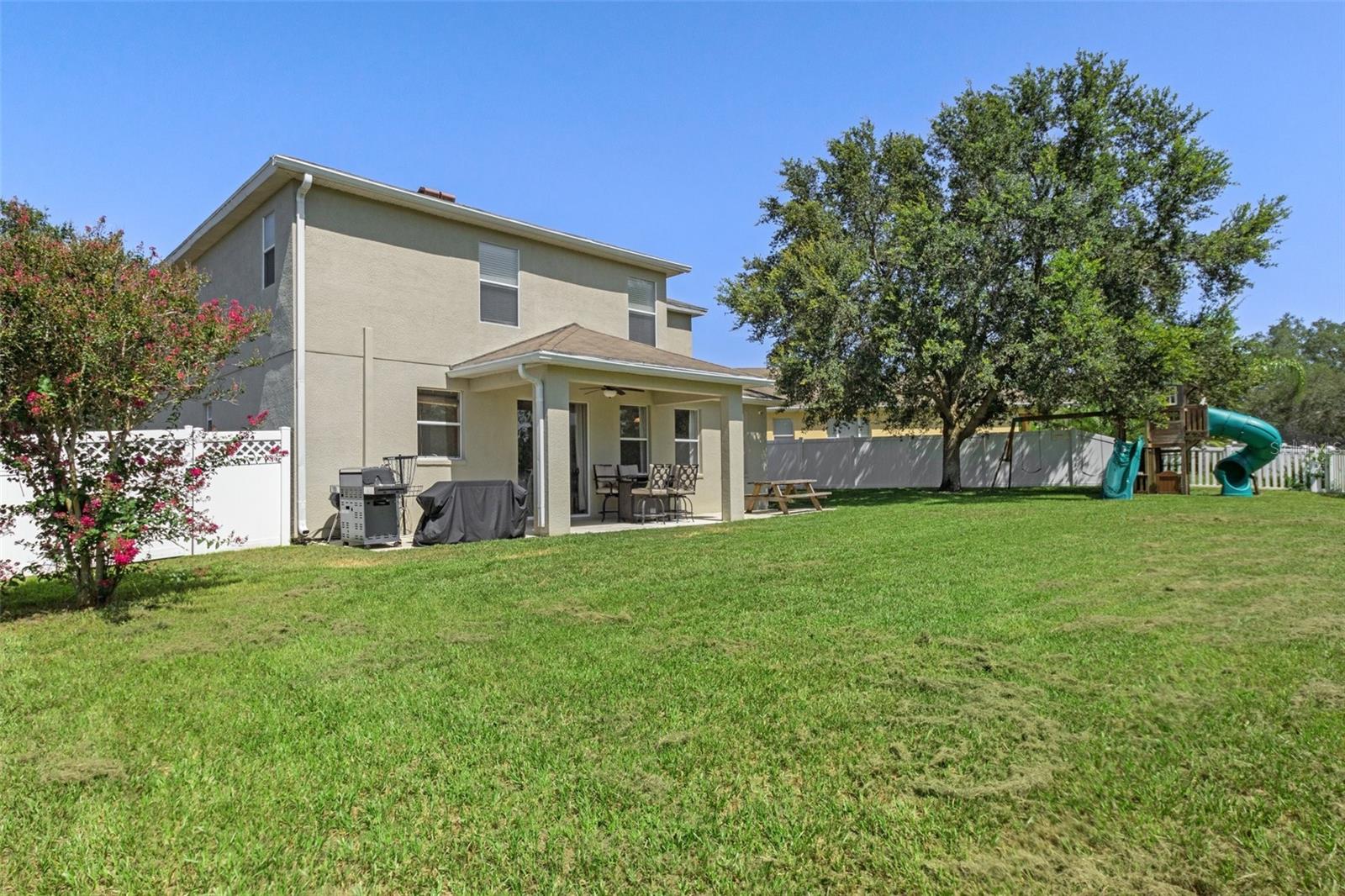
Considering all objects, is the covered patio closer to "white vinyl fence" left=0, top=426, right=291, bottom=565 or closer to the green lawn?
"white vinyl fence" left=0, top=426, right=291, bottom=565

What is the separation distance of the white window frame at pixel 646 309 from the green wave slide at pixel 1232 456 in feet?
34.8

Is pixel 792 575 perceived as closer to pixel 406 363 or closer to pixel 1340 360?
pixel 406 363

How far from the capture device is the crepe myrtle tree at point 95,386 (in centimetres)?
542

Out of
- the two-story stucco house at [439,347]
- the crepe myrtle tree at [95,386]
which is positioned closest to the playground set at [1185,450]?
the two-story stucco house at [439,347]

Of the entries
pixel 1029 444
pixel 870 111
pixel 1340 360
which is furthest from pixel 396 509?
pixel 1340 360

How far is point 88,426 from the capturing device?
5.86 metres

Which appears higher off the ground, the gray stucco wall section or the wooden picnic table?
the gray stucco wall section

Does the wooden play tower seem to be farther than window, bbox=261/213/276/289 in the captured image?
Yes

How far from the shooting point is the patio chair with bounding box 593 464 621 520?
13.7 m

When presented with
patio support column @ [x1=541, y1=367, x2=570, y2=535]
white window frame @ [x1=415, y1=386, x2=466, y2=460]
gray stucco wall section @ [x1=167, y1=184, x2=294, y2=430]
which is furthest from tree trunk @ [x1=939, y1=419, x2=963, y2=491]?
gray stucco wall section @ [x1=167, y1=184, x2=294, y2=430]

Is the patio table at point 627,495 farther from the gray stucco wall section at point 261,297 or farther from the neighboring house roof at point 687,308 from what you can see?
the gray stucco wall section at point 261,297

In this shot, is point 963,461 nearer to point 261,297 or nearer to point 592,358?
point 592,358

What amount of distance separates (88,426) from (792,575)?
622 cm

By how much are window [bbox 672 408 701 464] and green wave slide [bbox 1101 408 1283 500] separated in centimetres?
926
